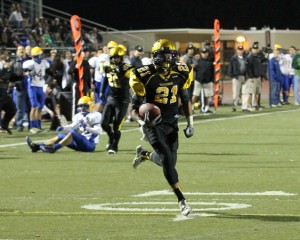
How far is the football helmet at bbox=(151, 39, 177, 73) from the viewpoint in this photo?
37.2ft

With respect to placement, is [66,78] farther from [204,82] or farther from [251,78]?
[251,78]

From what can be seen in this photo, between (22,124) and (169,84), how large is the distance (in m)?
13.3

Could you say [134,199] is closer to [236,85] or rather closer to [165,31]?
[236,85]

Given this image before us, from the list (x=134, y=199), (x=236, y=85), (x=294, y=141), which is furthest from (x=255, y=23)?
(x=134, y=199)

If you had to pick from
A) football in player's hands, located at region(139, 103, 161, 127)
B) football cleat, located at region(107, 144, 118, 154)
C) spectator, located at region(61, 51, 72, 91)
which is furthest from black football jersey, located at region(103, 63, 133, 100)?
spectator, located at region(61, 51, 72, 91)

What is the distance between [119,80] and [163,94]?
6.97 meters

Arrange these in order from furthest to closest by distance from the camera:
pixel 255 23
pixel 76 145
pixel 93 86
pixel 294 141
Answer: pixel 255 23, pixel 93 86, pixel 294 141, pixel 76 145

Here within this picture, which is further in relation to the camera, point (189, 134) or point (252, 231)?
point (189, 134)

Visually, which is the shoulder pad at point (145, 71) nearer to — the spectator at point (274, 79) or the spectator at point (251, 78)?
the spectator at point (251, 78)

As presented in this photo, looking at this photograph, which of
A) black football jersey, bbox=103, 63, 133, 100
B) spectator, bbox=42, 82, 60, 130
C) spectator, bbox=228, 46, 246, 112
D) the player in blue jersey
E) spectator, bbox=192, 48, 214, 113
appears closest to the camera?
black football jersey, bbox=103, 63, 133, 100

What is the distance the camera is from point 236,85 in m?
A: 30.5

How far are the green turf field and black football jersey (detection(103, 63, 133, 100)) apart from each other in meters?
1.00

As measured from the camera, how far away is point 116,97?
18.4 metres

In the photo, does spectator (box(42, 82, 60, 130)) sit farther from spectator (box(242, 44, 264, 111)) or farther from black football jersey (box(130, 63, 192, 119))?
black football jersey (box(130, 63, 192, 119))
